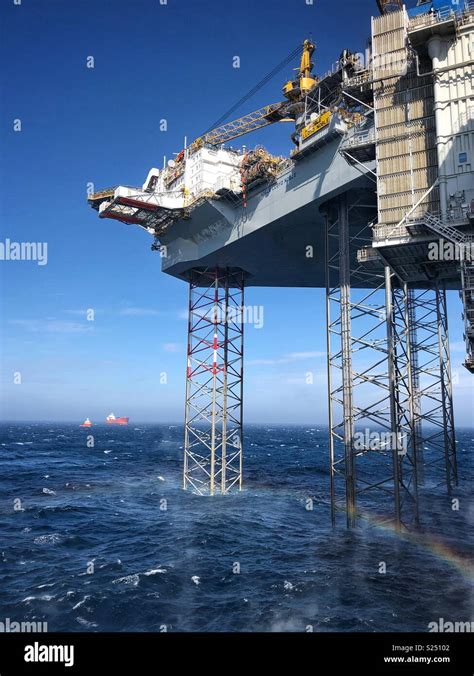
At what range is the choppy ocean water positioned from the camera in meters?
18.2

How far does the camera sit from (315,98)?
34.5 meters

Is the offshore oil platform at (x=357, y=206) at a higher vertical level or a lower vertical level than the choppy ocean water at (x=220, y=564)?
higher

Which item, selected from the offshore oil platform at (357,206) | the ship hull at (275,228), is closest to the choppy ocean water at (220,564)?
the offshore oil platform at (357,206)

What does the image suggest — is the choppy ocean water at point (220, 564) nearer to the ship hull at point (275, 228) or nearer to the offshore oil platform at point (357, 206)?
the offshore oil platform at point (357, 206)

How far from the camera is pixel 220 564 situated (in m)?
24.5

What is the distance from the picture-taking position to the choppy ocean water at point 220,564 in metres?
18.2
